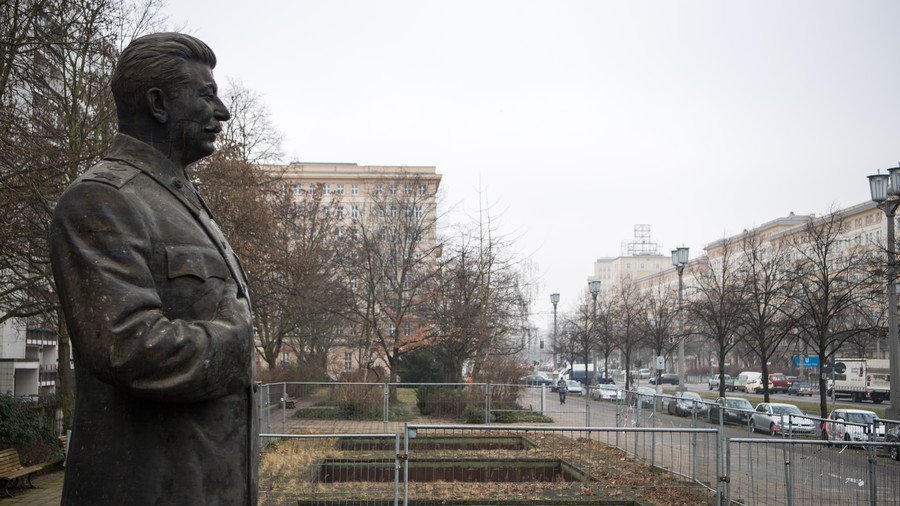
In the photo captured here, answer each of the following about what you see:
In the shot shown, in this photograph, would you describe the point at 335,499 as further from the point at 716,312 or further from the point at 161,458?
the point at 716,312

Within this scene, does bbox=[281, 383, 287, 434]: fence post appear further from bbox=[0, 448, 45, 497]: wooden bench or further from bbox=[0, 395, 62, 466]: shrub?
bbox=[0, 448, 45, 497]: wooden bench

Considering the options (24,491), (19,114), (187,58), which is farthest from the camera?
(19,114)

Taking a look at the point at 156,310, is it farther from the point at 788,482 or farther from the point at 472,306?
the point at 472,306

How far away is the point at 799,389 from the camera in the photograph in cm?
6331

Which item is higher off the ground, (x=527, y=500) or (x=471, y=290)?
(x=471, y=290)

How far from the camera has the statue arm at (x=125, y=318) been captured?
2426 millimetres

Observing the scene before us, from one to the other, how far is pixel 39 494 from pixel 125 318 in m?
13.9

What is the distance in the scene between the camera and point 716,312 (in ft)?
127

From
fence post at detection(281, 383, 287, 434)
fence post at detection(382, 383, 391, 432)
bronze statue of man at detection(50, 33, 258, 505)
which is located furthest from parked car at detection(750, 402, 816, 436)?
bronze statue of man at detection(50, 33, 258, 505)

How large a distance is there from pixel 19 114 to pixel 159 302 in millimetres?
16395

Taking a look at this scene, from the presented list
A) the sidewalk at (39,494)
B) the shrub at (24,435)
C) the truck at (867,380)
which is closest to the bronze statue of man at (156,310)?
the sidewalk at (39,494)

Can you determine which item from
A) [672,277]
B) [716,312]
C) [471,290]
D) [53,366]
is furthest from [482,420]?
[672,277]

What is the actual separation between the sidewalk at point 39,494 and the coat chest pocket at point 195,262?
1180 centimetres

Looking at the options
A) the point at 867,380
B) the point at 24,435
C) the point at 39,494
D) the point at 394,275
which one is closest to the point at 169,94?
the point at 39,494
